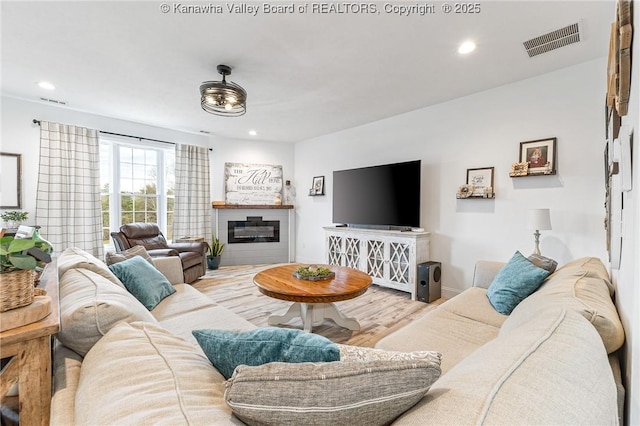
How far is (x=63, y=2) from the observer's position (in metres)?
1.93

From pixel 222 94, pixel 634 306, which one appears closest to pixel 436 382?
pixel 634 306

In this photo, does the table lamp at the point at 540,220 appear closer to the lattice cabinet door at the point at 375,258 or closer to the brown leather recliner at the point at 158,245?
the lattice cabinet door at the point at 375,258

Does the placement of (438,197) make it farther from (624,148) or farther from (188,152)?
(188,152)

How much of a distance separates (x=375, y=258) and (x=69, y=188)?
4407 mm

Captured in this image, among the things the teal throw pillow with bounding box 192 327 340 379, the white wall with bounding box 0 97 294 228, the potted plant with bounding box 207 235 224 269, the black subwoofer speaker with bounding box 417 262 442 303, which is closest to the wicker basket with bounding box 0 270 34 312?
the teal throw pillow with bounding box 192 327 340 379

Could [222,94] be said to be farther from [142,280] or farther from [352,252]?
[352,252]

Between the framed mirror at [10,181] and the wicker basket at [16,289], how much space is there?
4.15 meters

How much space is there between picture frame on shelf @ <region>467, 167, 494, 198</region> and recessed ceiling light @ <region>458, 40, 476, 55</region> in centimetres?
140

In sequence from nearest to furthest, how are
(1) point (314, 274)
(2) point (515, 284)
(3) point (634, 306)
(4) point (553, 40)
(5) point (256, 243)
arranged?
(3) point (634, 306)
(2) point (515, 284)
(4) point (553, 40)
(1) point (314, 274)
(5) point (256, 243)

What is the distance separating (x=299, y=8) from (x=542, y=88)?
261cm

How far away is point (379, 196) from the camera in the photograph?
421 cm

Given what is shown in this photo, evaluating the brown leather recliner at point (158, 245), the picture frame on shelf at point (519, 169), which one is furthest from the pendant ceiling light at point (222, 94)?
the picture frame on shelf at point (519, 169)

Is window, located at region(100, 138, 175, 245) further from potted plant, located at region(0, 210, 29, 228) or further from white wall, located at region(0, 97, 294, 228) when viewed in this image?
potted plant, located at region(0, 210, 29, 228)

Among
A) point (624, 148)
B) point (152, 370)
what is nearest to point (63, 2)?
point (152, 370)
